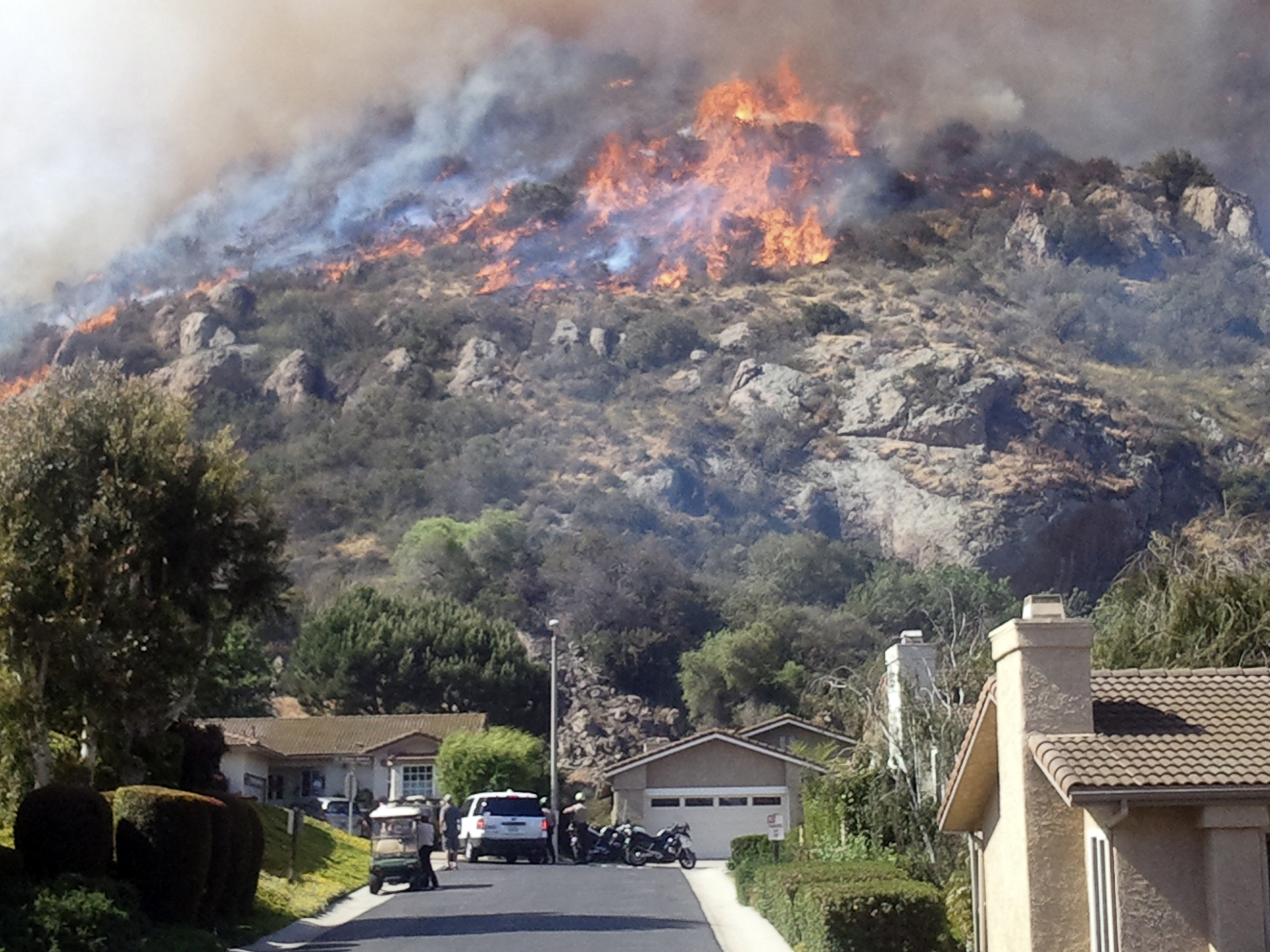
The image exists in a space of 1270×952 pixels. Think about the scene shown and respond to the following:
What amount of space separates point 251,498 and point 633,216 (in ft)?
468

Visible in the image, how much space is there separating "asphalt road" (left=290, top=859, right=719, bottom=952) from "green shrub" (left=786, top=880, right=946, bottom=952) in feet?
8.35

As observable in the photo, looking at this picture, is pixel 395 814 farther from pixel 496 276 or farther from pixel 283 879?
pixel 496 276

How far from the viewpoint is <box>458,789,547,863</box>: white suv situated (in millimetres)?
40281

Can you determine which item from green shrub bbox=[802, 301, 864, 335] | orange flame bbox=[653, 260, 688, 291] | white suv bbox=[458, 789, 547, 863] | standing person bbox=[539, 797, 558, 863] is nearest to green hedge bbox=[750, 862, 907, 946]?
white suv bbox=[458, 789, 547, 863]

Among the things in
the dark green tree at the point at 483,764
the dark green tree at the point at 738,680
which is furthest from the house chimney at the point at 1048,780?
the dark green tree at the point at 738,680

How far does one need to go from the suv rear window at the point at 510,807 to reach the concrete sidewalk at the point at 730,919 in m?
5.01

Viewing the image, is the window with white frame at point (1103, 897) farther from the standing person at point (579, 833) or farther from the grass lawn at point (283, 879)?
the standing person at point (579, 833)

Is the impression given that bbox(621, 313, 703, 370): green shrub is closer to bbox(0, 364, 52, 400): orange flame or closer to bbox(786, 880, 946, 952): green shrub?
bbox(0, 364, 52, 400): orange flame

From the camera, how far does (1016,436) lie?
4943 inches

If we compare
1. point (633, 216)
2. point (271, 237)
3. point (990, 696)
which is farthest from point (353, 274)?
point (990, 696)

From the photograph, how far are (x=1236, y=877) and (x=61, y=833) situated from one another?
13.0 meters

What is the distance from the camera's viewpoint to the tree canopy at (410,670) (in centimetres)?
7262

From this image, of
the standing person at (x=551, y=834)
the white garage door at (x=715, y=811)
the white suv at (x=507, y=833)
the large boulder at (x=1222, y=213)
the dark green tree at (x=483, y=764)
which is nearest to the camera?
the white suv at (x=507, y=833)

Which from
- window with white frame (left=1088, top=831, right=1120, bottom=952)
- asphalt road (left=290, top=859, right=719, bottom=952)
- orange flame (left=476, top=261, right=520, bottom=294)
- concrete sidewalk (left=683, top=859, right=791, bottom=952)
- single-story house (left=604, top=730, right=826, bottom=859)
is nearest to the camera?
window with white frame (left=1088, top=831, right=1120, bottom=952)
